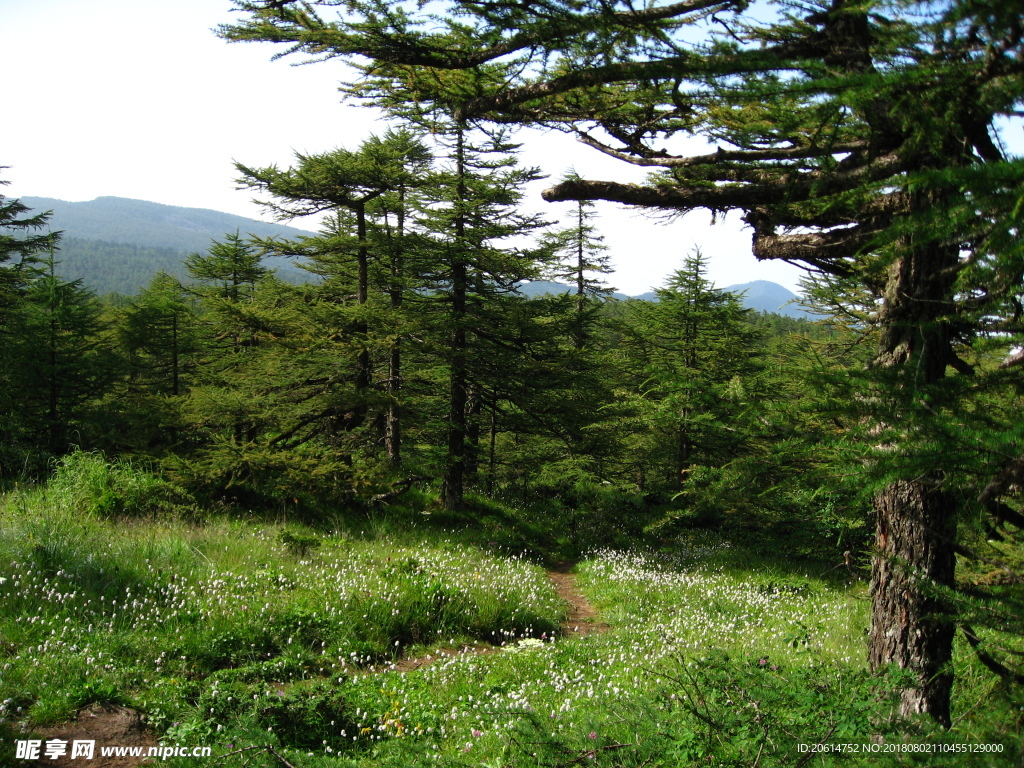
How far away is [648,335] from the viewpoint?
62.1 feet

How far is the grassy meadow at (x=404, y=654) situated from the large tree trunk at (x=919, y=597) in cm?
35

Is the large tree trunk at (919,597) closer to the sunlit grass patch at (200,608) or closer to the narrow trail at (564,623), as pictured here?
Answer: the narrow trail at (564,623)

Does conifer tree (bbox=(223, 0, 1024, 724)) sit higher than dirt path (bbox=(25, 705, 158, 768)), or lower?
higher

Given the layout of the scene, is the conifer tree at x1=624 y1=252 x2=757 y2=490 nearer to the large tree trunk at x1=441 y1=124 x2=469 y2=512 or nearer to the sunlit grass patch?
the large tree trunk at x1=441 y1=124 x2=469 y2=512

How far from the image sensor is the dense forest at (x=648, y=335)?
8.57 feet

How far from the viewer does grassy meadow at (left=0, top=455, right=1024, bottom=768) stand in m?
3.71

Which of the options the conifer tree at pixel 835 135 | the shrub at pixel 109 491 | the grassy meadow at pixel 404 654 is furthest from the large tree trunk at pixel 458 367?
the conifer tree at pixel 835 135

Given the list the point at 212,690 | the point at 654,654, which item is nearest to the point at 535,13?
the point at 212,690

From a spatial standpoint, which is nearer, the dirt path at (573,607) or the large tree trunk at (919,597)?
the large tree trunk at (919,597)

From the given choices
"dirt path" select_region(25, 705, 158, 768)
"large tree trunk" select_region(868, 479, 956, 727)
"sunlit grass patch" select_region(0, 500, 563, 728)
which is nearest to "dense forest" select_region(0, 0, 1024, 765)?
"large tree trunk" select_region(868, 479, 956, 727)

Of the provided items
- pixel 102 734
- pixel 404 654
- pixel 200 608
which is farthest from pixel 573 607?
pixel 102 734

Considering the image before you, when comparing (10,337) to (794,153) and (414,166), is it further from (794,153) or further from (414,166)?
(794,153)

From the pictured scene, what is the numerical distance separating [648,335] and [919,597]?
15438 millimetres

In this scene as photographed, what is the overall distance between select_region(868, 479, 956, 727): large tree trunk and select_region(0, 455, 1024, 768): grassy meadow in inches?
13.9
